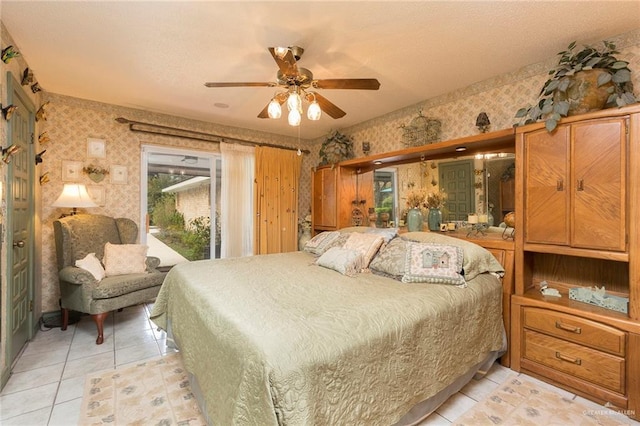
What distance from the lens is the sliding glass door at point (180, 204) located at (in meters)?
3.79

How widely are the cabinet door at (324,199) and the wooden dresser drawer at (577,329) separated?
7.60 feet

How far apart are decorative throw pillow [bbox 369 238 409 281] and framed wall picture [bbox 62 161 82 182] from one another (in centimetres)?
346

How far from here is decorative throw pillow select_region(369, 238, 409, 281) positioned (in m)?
2.21

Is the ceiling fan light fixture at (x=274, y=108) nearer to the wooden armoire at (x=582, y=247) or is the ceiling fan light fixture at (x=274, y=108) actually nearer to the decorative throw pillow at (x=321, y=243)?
the decorative throw pillow at (x=321, y=243)

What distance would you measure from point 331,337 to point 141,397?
159 cm

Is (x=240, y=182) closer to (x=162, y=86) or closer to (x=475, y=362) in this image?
(x=162, y=86)

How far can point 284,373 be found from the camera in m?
1.04

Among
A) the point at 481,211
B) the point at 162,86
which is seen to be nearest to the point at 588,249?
the point at 481,211

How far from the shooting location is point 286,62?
70.4 inches

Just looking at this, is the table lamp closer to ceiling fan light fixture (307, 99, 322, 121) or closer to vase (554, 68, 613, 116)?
ceiling fan light fixture (307, 99, 322, 121)

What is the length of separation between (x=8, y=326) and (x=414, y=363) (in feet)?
9.42

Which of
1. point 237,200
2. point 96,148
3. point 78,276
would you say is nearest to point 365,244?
point 237,200

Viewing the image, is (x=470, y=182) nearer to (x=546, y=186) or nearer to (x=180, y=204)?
(x=546, y=186)

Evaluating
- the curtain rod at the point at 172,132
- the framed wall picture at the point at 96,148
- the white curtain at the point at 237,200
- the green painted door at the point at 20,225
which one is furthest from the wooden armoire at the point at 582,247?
the framed wall picture at the point at 96,148
